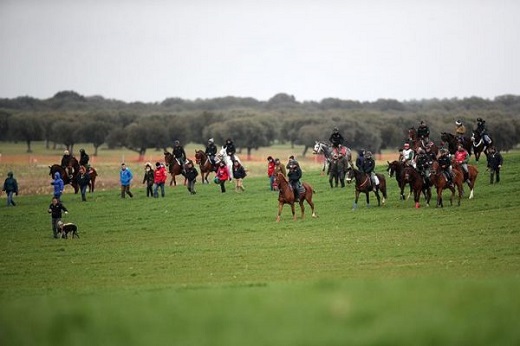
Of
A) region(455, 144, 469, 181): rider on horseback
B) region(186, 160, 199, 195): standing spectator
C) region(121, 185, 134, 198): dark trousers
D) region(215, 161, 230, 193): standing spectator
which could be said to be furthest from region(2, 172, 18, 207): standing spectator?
region(455, 144, 469, 181): rider on horseback

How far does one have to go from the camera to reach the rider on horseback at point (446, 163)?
36.3 metres

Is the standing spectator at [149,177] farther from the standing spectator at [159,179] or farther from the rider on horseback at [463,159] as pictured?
the rider on horseback at [463,159]

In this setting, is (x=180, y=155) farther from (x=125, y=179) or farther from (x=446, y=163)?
(x=446, y=163)

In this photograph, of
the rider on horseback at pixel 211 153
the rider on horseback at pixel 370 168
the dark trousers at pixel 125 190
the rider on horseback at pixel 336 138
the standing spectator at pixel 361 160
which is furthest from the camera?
the rider on horseback at pixel 211 153

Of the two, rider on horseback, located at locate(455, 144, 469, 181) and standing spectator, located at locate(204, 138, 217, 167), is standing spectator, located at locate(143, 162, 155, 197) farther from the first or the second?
rider on horseback, located at locate(455, 144, 469, 181)

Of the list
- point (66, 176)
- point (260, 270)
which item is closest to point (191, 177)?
point (66, 176)

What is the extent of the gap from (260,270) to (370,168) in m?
15.0

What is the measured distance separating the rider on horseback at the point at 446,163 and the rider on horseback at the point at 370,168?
2.94 m

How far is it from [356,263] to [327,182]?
78.4 feet

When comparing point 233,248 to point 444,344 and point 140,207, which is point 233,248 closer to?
point 140,207

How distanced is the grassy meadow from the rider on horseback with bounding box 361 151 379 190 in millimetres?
1237

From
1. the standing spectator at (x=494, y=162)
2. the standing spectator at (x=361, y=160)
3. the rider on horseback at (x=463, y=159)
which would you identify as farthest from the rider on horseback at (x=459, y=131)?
the standing spectator at (x=361, y=160)

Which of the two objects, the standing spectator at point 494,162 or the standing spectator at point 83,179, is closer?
the standing spectator at point 494,162

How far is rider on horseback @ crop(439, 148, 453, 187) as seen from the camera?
119 feet
